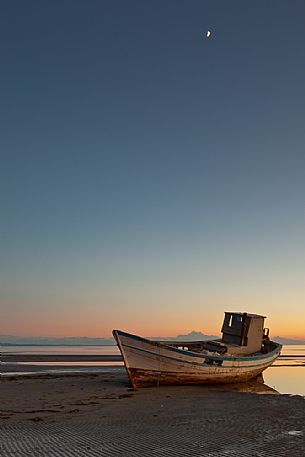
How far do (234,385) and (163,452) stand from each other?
1753 cm

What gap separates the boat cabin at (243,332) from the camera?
27875 millimetres

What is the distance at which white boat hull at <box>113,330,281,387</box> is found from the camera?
66.8 ft

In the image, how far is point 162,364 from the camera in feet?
67.8

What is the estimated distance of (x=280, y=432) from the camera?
412 inches

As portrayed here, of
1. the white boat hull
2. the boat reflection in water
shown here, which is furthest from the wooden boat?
the boat reflection in water

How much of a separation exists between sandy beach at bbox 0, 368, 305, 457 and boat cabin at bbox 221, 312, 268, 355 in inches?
368

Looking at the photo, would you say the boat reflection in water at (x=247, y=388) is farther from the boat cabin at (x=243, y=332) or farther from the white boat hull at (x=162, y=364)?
the boat cabin at (x=243, y=332)

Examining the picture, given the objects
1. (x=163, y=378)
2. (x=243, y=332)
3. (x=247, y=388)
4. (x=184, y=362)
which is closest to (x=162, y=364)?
(x=163, y=378)

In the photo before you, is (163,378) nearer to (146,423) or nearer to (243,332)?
(243,332)

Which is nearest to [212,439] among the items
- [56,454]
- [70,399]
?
[56,454]

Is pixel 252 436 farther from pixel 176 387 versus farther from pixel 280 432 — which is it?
pixel 176 387

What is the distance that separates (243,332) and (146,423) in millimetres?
17878

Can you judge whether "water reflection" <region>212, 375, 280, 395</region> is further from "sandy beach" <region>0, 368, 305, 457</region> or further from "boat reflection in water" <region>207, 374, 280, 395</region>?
"sandy beach" <region>0, 368, 305, 457</region>

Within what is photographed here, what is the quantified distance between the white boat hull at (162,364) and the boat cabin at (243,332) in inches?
199
